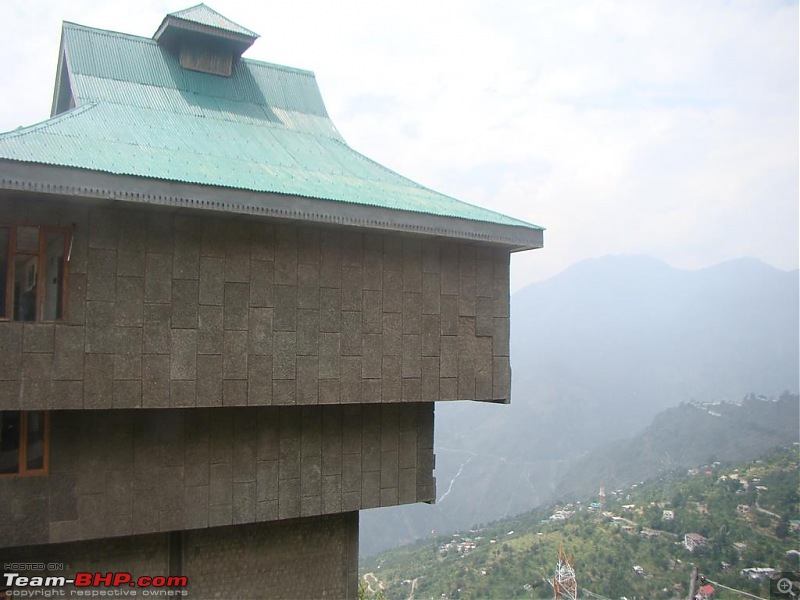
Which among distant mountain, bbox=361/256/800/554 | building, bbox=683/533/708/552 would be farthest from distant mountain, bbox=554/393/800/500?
building, bbox=683/533/708/552

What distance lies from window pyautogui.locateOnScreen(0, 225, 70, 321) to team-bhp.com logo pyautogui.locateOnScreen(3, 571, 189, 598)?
11.5 feet

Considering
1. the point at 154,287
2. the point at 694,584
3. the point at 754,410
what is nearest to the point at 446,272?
the point at 154,287

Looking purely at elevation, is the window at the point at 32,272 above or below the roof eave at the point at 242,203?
below

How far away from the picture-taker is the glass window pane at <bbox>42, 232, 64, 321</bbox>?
8.77m

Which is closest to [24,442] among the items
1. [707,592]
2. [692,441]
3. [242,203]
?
[242,203]

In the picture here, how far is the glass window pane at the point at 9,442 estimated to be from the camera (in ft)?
29.7

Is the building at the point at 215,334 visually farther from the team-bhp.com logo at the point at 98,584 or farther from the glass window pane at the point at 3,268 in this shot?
the team-bhp.com logo at the point at 98,584

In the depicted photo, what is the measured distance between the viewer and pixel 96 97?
11.7 metres

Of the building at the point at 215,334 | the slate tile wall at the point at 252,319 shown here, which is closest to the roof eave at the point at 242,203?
the building at the point at 215,334

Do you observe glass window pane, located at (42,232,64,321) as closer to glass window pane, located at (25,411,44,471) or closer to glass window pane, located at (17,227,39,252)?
glass window pane, located at (17,227,39,252)

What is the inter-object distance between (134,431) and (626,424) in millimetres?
160516

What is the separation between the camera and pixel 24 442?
9.18 meters

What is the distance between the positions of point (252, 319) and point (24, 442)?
320cm

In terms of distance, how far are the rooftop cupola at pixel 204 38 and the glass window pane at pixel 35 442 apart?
6.96 metres
